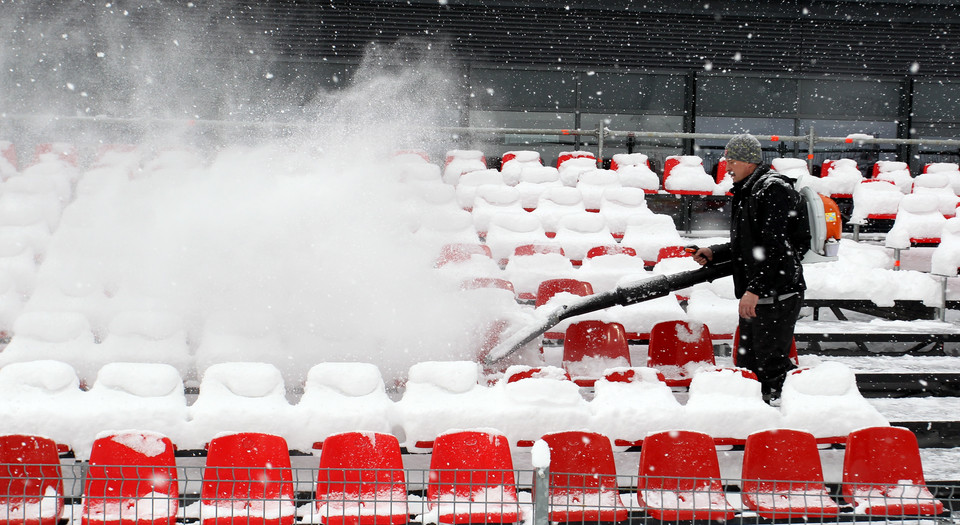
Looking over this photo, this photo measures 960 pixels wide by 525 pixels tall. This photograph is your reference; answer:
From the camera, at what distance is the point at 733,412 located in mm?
4035

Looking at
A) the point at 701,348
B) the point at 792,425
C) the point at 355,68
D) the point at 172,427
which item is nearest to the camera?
the point at 172,427

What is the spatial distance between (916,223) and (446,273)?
14.9 feet

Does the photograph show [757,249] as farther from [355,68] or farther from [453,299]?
[355,68]

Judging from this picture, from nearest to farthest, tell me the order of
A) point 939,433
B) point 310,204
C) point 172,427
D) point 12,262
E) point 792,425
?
point 172,427
point 792,425
point 939,433
point 12,262
point 310,204

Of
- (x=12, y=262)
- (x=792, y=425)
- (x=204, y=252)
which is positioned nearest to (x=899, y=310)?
(x=792, y=425)

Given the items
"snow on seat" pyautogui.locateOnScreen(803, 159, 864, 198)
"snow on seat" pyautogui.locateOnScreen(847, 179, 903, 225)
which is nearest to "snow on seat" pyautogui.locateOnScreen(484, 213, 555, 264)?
"snow on seat" pyautogui.locateOnScreen(847, 179, 903, 225)

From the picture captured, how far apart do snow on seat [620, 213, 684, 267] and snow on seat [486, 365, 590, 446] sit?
8.50 ft

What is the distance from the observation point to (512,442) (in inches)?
159

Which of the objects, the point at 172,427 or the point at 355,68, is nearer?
the point at 172,427

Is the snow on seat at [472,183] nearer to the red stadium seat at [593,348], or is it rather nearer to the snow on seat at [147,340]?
the red stadium seat at [593,348]

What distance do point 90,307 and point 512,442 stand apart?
9.56 ft

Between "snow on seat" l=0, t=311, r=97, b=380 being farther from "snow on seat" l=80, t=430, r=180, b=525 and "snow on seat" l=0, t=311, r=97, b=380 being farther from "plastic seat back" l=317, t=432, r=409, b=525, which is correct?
"plastic seat back" l=317, t=432, r=409, b=525

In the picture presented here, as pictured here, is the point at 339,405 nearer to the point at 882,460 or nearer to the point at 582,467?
the point at 582,467

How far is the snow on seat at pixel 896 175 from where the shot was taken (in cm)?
901
